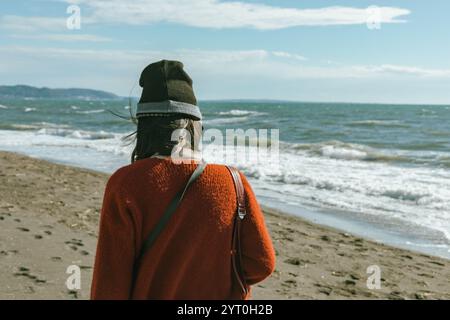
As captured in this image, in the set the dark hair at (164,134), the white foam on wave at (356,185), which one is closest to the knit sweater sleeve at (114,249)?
the dark hair at (164,134)

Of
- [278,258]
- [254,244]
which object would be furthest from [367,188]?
[254,244]

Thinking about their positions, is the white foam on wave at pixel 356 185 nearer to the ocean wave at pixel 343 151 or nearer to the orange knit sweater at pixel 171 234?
the ocean wave at pixel 343 151

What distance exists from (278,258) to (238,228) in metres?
4.34

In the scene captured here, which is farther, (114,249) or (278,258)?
(278,258)

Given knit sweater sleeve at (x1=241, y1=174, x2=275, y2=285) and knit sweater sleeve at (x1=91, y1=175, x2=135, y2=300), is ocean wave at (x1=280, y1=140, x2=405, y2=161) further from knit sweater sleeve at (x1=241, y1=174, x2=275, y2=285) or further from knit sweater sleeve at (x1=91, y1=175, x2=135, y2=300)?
knit sweater sleeve at (x1=91, y1=175, x2=135, y2=300)

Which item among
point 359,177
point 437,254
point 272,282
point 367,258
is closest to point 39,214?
point 272,282

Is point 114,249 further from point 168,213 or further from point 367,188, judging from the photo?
point 367,188

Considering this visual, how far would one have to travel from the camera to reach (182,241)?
67.9 inches

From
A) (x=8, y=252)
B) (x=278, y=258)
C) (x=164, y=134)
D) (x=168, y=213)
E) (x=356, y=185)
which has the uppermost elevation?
(x=164, y=134)

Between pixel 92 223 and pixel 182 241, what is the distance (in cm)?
530

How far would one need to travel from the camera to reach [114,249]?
66.4 inches

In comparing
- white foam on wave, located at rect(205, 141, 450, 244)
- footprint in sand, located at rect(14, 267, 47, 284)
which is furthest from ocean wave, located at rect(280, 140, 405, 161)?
footprint in sand, located at rect(14, 267, 47, 284)

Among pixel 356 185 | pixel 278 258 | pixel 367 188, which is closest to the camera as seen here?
pixel 278 258
